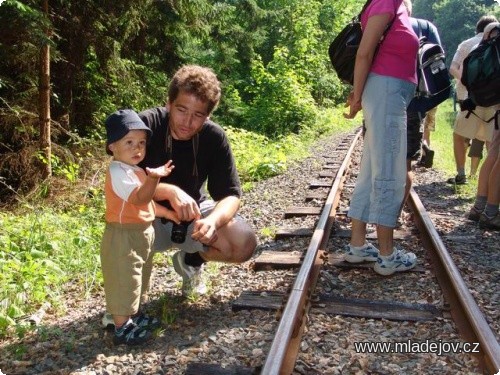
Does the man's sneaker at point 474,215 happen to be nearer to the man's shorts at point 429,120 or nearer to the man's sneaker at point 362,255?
the man's sneaker at point 362,255

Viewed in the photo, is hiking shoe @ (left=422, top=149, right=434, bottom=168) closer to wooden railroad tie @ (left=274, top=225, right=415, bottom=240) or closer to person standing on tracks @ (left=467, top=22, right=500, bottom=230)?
person standing on tracks @ (left=467, top=22, right=500, bottom=230)

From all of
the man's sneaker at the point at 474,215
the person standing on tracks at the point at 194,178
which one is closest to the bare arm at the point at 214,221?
the person standing on tracks at the point at 194,178

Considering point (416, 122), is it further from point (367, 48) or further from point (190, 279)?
point (190, 279)

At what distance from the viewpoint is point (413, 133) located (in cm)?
412

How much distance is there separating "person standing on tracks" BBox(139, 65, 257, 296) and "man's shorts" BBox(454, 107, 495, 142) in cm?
426

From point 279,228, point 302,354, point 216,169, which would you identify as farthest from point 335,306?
point 279,228

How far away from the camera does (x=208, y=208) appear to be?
337 centimetres

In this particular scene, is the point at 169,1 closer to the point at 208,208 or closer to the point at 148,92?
the point at 148,92

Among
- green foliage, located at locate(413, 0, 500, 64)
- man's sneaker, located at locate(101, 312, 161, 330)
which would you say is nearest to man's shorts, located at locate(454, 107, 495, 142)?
man's sneaker, located at locate(101, 312, 161, 330)

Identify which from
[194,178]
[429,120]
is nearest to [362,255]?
[194,178]

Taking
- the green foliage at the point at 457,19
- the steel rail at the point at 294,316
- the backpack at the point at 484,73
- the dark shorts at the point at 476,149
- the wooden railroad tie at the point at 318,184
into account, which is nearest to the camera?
the steel rail at the point at 294,316

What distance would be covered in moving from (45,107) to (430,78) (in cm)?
488

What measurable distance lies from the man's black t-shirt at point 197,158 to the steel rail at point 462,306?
1441 mm

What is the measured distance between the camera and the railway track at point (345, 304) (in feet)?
7.83
